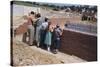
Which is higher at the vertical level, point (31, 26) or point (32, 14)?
point (32, 14)

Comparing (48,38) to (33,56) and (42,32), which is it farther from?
(33,56)

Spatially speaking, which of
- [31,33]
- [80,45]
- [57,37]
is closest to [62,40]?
[57,37]

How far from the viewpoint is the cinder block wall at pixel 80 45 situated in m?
1.55

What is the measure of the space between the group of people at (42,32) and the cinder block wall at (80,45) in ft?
0.22

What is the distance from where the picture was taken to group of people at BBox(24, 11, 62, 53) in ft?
4.83

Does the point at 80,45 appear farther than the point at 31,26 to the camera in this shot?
Yes

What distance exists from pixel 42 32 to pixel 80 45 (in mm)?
391

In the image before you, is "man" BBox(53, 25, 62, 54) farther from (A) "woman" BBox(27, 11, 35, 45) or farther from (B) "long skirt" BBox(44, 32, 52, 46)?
(A) "woman" BBox(27, 11, 35, 45)

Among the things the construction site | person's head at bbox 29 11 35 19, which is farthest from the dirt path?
person's head at bbox 29 11 35 19

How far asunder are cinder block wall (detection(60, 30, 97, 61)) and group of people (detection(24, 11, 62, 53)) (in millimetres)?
67

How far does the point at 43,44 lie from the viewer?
150cm

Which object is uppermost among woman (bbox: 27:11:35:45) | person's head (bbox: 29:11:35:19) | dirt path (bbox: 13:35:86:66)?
person's head (bbox: 29:11:35:19)

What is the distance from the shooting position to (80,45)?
1586mm

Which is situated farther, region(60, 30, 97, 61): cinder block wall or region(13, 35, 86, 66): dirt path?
region(60, 30, 97, 61): cinder block wall
